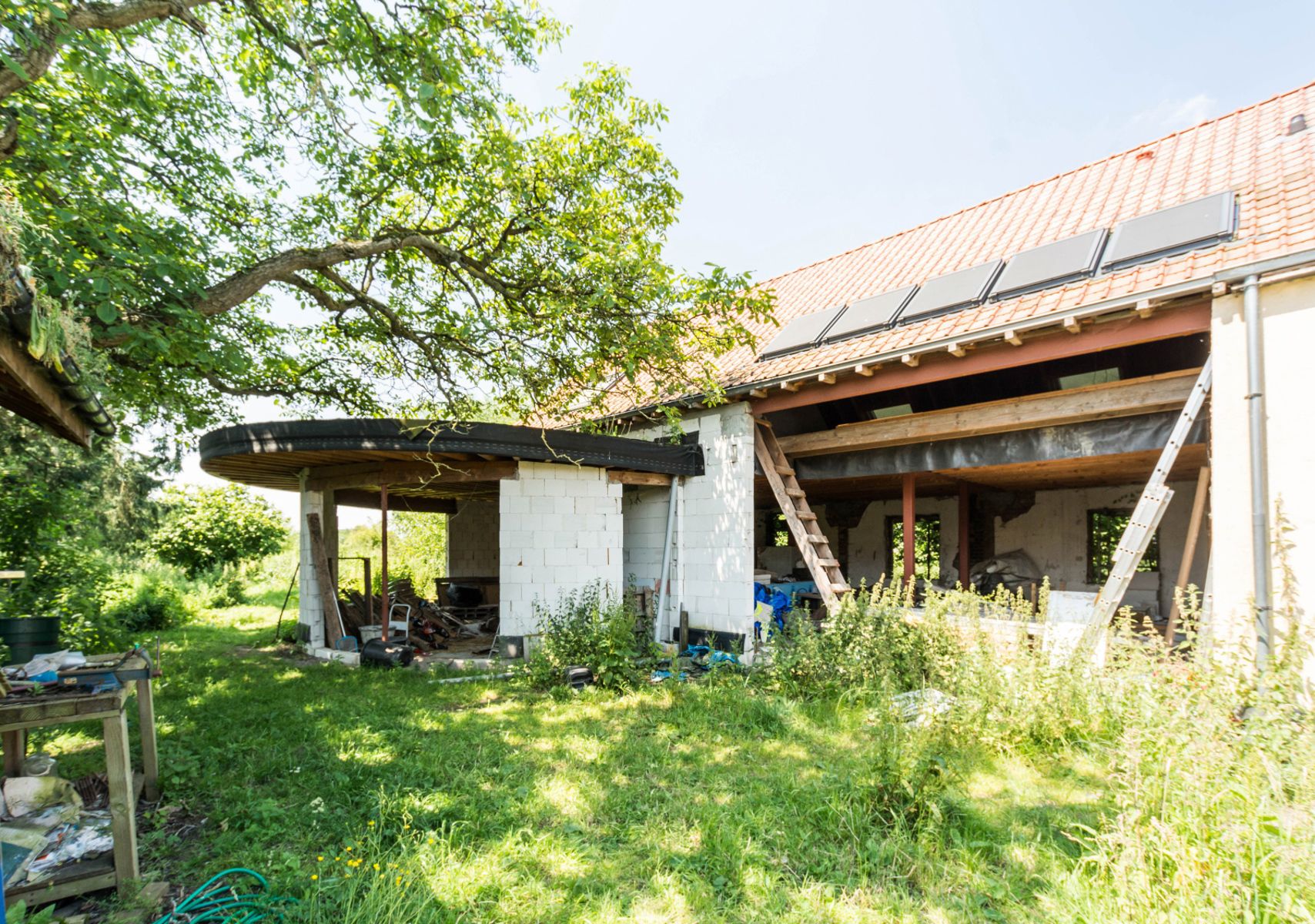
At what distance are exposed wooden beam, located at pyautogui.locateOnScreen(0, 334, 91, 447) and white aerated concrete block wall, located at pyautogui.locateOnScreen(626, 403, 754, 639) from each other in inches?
251

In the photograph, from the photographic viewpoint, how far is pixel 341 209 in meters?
8.26

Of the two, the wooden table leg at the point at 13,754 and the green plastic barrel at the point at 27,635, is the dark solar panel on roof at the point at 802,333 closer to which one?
the green plastic barrel at the point at 27,635

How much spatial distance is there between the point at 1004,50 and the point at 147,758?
11634mm

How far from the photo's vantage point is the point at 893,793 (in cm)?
358

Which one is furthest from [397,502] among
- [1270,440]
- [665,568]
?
[1270,440]

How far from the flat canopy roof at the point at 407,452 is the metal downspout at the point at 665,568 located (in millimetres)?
303

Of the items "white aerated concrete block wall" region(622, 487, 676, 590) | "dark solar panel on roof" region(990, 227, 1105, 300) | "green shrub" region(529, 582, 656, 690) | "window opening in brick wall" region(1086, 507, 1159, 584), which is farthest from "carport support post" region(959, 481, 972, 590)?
"green shrub" region(529, 582, 656, 690)

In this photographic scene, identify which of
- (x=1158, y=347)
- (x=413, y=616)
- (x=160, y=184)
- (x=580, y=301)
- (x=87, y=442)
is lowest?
(x=413, y=616)

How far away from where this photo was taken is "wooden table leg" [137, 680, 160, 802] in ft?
12.5

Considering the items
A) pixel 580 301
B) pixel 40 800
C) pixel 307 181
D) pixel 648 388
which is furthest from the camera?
pixel 648 388

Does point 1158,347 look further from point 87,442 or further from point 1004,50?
point 87,442

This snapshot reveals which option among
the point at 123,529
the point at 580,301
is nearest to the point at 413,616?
the point at 580,301

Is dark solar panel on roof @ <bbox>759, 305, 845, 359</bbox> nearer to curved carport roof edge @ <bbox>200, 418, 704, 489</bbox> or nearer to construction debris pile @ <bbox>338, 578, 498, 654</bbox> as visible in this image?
curved carport roof edge @ <bbox>200, 418, 704, 489</bbox>

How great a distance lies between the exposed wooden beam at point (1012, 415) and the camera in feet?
18.8
